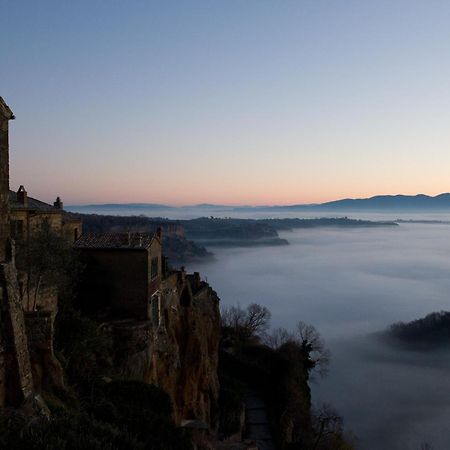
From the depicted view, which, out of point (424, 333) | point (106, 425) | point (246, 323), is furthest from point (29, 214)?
point (424, 333)

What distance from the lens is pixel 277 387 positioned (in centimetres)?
3844

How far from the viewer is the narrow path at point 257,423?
30734 mm

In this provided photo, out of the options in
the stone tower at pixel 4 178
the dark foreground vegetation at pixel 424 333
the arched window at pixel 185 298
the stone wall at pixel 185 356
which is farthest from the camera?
the dark foreground vegetation at pixel 424 333

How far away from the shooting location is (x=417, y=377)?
73000 millimetres

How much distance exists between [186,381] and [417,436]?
3831 cm

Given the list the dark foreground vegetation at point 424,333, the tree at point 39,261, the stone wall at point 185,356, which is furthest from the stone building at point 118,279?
the dark foreground vegetation at point 424,333

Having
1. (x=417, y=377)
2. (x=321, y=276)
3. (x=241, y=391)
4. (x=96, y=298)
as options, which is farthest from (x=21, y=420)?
(x=321, y=276)

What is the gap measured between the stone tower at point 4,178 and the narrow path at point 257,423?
23.6 m

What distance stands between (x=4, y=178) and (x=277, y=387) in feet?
104

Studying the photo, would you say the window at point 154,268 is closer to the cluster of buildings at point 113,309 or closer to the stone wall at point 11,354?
the cluster of buildings at point 113,309

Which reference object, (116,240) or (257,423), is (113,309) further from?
(257,423)

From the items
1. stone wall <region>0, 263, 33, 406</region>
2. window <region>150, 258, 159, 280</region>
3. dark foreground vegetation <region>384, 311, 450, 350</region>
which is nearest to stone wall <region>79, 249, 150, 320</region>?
window <region>150, 258, 159, 280</region>

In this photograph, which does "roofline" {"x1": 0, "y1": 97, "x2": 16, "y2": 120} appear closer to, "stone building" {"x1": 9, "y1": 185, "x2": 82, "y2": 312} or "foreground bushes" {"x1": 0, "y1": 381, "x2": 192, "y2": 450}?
"stone building" {"x1": 9, "y1": 185, "x2": 82, "y2": 312}

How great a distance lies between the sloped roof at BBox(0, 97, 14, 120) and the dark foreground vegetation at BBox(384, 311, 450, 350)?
3537 inches
